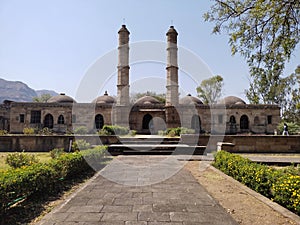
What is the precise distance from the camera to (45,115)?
24734mm

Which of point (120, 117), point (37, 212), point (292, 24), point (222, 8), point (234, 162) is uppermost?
point (222, 8)

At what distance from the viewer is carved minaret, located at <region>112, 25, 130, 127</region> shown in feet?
A: 70.9

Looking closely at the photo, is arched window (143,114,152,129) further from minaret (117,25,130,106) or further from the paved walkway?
the paved walkway

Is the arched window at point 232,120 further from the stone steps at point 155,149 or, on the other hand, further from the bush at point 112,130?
the stone steps at point 155,149

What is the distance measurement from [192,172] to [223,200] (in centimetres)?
306

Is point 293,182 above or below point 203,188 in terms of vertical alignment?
above

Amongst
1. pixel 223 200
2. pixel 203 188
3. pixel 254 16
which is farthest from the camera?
pixel 254 16

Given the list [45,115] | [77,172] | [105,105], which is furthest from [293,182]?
[45,115]

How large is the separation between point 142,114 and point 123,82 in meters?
3.73

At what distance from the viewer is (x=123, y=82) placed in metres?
21.9

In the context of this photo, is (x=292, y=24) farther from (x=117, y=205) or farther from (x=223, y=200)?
(x=117, y=205)

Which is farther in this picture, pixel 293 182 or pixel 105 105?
pixel 105 105

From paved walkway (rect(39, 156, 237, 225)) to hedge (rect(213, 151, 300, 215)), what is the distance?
1.16 m

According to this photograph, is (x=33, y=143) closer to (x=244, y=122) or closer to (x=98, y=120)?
(x=98, y=120)
